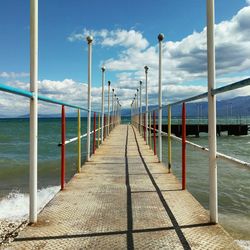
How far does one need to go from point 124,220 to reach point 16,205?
407cm

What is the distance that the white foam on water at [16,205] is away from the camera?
544 cm

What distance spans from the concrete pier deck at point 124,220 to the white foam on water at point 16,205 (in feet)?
4.77

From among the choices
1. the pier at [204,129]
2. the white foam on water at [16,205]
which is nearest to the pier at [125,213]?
the white foam on water at [16,205]

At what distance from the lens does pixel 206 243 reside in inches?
94.1

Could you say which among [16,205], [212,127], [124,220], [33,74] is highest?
[33,74]

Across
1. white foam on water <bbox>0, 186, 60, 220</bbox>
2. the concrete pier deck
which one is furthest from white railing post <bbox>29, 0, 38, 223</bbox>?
white foam on water <bbox>0, 186, 60, 220</bbox>

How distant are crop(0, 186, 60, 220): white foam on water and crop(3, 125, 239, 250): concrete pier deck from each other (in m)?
1.46

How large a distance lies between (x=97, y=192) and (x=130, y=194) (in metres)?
0.39

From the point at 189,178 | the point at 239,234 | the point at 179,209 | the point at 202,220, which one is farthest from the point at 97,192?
the point at 189,178

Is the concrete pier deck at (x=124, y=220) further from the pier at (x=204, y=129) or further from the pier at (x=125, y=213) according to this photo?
the pier at (x=204, y=129)

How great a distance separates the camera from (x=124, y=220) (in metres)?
2.88

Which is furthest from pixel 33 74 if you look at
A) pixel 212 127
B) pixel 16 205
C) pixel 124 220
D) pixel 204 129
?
pixel 204 129

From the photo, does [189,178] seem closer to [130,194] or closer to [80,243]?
[130,194]

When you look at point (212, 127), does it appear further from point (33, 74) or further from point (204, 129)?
point (204, 129)
